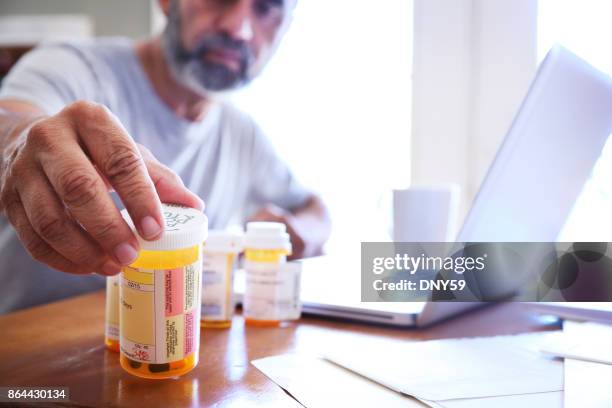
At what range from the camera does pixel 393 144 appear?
1498 mm

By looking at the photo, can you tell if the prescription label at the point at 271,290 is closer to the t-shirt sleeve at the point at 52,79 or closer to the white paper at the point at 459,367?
the white paper at the point at 459,367

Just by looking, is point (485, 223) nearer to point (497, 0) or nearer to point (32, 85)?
point (32, 85)

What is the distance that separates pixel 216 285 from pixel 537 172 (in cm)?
38

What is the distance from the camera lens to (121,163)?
0.40 metres

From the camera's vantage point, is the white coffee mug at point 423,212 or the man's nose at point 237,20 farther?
the man's nose at point 237,20

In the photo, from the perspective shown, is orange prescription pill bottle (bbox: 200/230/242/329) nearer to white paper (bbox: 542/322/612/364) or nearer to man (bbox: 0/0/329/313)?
man (bbox: 0/0/329/313)

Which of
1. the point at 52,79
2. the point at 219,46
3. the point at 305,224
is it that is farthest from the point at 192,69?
the point at 305,224

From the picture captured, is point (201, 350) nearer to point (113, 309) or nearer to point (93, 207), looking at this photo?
point (113, 309)

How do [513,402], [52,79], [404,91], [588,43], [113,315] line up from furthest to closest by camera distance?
1. [404,91]
2. [588,43]
3. [52,79]
4. [113,315]
5. [513,402]

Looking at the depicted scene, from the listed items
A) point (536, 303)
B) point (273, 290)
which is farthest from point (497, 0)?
point (273, 290)

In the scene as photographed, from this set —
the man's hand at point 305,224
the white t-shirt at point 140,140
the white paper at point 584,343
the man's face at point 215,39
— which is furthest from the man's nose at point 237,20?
the white paper at point 584,343

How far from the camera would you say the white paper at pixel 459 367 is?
0.40 metres

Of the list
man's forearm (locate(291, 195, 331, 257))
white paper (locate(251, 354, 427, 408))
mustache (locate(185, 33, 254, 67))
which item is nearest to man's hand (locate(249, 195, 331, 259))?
man's forearm (locate(291, 195, 331, 257))

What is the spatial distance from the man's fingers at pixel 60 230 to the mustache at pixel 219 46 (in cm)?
94
